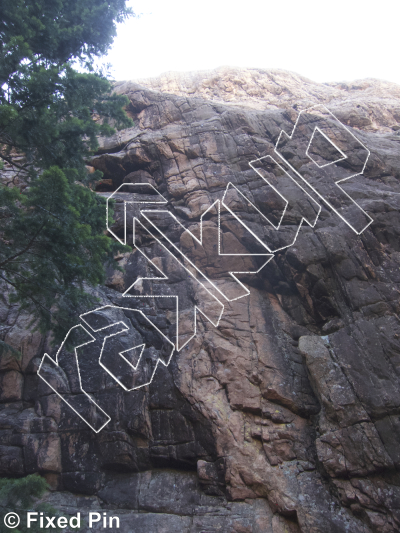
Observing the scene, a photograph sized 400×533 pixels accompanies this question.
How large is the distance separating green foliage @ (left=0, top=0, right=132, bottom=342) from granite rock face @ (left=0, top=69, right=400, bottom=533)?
2.53m

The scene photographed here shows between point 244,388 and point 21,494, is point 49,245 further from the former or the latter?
point 244,388

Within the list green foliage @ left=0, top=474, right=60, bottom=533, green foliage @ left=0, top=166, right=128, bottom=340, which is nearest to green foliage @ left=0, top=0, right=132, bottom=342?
green foliage @ left=0, top=166, right=128, bottom=340

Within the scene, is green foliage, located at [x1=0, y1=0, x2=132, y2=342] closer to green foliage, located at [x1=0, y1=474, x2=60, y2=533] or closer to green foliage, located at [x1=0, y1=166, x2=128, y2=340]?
green foliage, located at [x1=0, y1=166, x2=128, y2=340]

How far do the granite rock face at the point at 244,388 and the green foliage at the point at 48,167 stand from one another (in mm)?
2535

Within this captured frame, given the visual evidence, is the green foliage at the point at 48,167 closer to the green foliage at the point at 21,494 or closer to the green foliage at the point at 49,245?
the green foliage at the point at 49,245

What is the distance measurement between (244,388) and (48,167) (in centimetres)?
670

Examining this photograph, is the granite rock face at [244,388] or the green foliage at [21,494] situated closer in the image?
the green foliage at [21,494]

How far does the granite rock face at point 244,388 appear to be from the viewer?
285 inches

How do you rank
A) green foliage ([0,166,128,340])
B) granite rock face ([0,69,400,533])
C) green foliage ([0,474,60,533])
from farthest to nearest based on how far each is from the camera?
granite rock face ([0,69,400,533]), green foliage ([0,166,128,340]), green foliage ([0,474,60,533])

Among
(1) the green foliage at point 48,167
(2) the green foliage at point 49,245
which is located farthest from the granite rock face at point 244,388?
(1) the green foliage at point 48,167

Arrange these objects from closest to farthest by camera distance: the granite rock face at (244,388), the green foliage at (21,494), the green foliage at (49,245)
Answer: the green foliage at (21,494) → the green foliage at (49,245) → the granite rock face at (244,388)

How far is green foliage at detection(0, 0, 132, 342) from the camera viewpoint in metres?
6.21

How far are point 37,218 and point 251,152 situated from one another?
887cm

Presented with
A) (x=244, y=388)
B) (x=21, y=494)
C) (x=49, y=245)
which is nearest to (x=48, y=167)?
(x=49, y=245)
